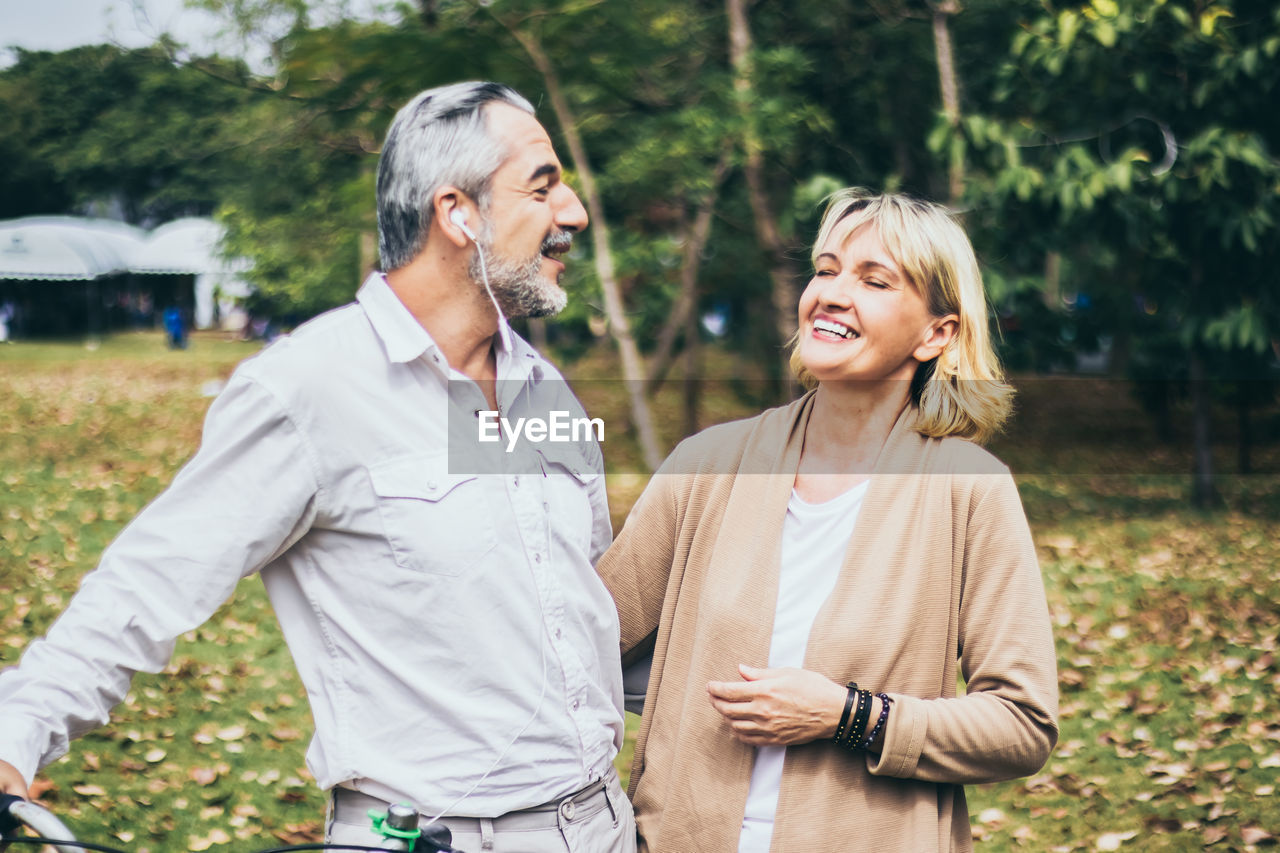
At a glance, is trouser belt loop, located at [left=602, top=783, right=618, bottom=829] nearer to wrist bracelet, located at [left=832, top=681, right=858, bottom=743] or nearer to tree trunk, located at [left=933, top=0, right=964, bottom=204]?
wrist bracelet, located at [left=832, top=681, right=858, bottom=743]

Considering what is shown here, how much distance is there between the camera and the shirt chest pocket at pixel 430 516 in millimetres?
1879

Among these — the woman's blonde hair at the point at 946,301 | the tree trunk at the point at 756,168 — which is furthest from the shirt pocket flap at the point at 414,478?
the tree trunk at the point at 756,168

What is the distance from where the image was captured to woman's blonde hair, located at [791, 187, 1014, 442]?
7.26 feet

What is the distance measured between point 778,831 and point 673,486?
697 mm

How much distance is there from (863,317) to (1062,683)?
5.17m

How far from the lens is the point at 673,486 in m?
2.40

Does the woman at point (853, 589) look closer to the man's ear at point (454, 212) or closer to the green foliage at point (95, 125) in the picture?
the man's ear at point (454, 212)

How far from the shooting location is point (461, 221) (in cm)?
210

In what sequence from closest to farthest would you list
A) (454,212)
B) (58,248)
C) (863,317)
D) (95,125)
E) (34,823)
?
(34,823)
(454,212)
(863,317)
(95,125)
(58,248)

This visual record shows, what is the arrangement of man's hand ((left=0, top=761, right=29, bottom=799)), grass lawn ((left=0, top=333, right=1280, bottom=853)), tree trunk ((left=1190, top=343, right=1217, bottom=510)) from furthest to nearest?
tree trunk ((left=1190, top=343, right=1217, bottom=510))
grass lawn ((left=0, top=333, right=1280, bottom=853))
man's hand ((left=0, top=761, right=29, bottom=799))

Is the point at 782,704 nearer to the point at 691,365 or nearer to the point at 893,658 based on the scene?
the point at 893,658

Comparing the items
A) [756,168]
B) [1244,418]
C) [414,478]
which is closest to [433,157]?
[414,478]

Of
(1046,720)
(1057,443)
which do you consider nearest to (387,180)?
(1046,720)

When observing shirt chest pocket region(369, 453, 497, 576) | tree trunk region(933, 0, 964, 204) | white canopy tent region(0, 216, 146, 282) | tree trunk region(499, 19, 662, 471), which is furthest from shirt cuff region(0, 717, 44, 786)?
white canopy tent region(0, 216, 146, 282)
